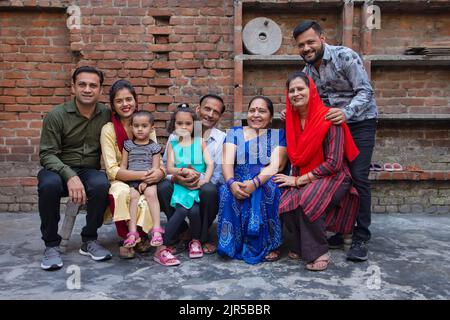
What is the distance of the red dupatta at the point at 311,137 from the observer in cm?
265

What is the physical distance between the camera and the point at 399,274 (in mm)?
2465

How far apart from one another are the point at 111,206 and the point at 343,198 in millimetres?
1652

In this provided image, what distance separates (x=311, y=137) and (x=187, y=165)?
0.95 metres

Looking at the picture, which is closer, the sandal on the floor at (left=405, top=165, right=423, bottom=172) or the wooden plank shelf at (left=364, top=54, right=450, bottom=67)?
the wooden plank shelf at (left=364, top=54, right=450, bottom=67)

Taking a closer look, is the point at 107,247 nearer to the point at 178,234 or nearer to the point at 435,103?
the point at 178,234

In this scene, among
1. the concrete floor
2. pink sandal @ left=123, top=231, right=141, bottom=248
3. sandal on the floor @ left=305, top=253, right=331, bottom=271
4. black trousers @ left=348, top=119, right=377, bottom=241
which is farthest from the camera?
black trousers @ left=348, top=119, right=377, bottom=241

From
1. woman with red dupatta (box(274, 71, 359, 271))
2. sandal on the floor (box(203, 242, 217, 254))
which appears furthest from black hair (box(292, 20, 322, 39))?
sandal on the floor (box(203, 242, 217, 254))

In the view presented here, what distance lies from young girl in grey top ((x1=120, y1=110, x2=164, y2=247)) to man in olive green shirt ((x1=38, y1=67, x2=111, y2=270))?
21 centimetres

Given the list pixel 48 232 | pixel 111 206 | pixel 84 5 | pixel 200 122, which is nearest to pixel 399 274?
pixel 200 122

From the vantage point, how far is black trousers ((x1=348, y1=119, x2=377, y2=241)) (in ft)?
9.41

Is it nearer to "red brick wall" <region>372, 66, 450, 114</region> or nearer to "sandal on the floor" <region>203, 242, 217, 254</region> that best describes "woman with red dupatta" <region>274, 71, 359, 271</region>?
"sandal on the floor" <region>203, 242, 217, 254</region>

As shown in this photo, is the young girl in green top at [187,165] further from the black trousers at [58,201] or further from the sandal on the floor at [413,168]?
the sandal on the floor at [413,168]

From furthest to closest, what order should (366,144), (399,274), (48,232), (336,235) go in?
(336,235)
(366,144)
(48,232)
(399,274)

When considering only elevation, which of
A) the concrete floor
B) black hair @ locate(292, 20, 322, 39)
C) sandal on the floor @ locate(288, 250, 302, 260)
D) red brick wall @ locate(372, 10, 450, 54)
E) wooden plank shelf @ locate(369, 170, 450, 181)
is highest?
red brick wall @ locate(372, 10, 450, 54)
